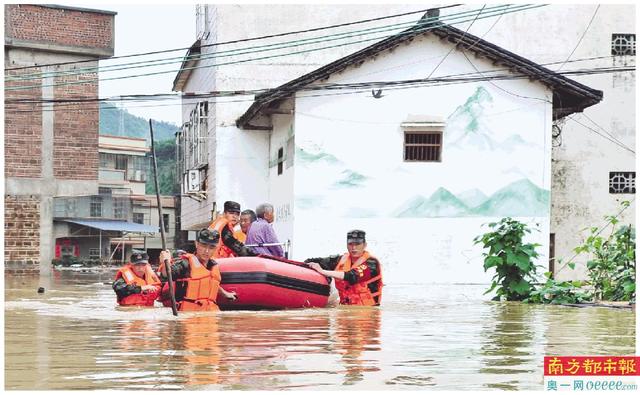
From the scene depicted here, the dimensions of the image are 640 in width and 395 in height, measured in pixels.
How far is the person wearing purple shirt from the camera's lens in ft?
50.7

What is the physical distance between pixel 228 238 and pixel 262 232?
0.76 metres

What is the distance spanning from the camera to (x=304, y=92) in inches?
1085

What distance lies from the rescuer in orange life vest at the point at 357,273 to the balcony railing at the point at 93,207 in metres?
31.4

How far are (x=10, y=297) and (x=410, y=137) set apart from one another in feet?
39.3

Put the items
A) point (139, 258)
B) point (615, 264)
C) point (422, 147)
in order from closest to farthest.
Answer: point (139, 258) < point (615, 264) < point (422, 147)

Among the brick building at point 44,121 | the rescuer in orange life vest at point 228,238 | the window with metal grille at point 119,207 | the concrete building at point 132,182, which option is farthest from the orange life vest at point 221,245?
the concrete building at point 132,182

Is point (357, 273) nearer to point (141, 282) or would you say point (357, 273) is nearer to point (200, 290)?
point (200, 290)

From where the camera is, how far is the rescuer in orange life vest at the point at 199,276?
1294cm

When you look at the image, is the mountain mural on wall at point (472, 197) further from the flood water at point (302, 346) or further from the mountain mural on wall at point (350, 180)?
the flood water at point (302, 346)

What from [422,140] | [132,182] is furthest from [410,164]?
[132,182]

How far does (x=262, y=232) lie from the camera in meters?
15.6

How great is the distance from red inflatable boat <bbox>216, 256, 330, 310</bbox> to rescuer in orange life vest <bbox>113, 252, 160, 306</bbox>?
1034 mm

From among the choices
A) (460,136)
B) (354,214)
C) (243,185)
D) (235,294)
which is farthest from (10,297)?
(243,185)

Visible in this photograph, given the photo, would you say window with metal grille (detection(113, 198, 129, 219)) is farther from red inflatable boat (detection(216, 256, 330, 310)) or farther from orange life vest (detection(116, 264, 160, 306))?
red inflatable boat (detection(216, 256, 330, 310))
